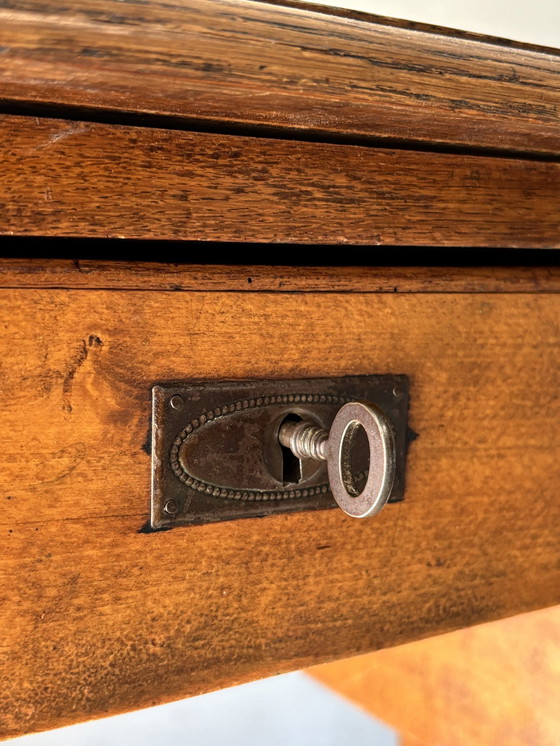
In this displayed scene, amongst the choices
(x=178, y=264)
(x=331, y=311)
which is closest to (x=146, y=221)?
(x=178, y=264)

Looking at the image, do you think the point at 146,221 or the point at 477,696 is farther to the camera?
the point at 477,696

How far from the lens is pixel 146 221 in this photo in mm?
509

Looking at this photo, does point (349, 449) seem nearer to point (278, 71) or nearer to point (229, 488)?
point (229, 488)

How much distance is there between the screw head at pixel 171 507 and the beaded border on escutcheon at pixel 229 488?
16mm

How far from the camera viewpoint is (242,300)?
22.1 inches

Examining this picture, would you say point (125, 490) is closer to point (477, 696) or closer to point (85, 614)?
point (85, 614)

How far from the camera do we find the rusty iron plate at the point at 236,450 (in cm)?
55

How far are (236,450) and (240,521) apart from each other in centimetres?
6

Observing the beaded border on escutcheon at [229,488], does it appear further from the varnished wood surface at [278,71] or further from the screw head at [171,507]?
the varnished wood surface at [278,71]

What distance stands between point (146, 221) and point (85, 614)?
0.27m

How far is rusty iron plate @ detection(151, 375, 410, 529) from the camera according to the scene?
55cm

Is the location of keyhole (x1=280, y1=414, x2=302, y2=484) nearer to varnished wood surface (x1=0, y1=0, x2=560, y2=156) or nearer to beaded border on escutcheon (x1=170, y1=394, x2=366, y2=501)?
beaded border on escutcheon (x1=170, y1=394, x2=366, y2=501)

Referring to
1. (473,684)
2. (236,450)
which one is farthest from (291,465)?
(473,684)

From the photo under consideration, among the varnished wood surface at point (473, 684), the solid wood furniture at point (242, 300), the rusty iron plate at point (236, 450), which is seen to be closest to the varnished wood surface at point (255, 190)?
the solid wood furniture at point (242, 300)
